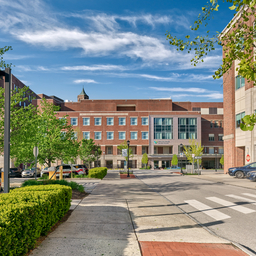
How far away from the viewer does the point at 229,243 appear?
21.0 ft

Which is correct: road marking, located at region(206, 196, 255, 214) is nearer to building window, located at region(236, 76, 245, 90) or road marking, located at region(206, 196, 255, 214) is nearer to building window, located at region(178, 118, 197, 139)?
building window, located at region(236, 76, 245, 90)

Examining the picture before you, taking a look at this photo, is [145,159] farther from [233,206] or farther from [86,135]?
[233,206]

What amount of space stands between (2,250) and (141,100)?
7720 centimetres

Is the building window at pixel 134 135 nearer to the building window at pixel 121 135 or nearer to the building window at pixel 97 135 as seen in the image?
the building window at pixel 121 135

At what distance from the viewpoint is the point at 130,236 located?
6.75 m

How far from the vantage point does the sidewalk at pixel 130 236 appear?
225 inches

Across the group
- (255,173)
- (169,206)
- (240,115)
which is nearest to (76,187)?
(169,206)

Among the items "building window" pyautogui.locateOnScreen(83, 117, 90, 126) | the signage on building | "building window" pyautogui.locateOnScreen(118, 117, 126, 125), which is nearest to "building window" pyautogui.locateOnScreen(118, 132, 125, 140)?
"building window" pyautogui.locateOnScreen(118, 117, 126, 125)

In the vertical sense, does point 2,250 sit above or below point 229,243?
above

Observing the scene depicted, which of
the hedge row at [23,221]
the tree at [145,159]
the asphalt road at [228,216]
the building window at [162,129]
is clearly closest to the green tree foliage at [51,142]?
the asphalt road at [228,216]

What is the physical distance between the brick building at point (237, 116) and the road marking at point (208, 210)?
22381 millimetres

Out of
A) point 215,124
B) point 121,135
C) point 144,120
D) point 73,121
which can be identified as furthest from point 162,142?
point 73,121

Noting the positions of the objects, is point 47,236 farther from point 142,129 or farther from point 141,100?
point 141,100

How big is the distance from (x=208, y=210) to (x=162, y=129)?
62.0 m
